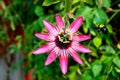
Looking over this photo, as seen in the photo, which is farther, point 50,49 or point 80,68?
point 80,68

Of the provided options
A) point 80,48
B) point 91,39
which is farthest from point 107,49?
point 80,48

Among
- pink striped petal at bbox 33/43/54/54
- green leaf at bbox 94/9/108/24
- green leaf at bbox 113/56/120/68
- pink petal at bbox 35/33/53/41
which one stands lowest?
green leaf at bbox 113/56/120/68

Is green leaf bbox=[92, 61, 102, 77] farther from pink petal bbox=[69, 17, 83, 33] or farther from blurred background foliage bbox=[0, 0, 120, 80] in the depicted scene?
pink petal bbox=[69, 17, 83, 33]

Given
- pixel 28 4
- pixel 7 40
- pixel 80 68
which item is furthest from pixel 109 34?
pixel 7 40

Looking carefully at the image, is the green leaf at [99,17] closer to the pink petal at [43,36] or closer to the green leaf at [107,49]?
the green leaf at [107,49]

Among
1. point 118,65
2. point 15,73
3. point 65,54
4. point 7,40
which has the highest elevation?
point 65,54

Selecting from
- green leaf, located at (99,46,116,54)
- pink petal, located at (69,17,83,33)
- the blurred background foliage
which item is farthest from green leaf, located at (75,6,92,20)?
pink petal, located at (69,17,83,33)

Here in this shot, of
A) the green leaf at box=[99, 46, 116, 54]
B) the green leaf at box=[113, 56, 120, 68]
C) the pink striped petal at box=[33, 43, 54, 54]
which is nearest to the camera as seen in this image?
the pink striped petal at box=[33, 43, 54, 54]

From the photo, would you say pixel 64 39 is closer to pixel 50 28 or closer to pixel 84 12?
pixel 50 28

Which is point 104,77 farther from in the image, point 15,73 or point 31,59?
point 15,73
